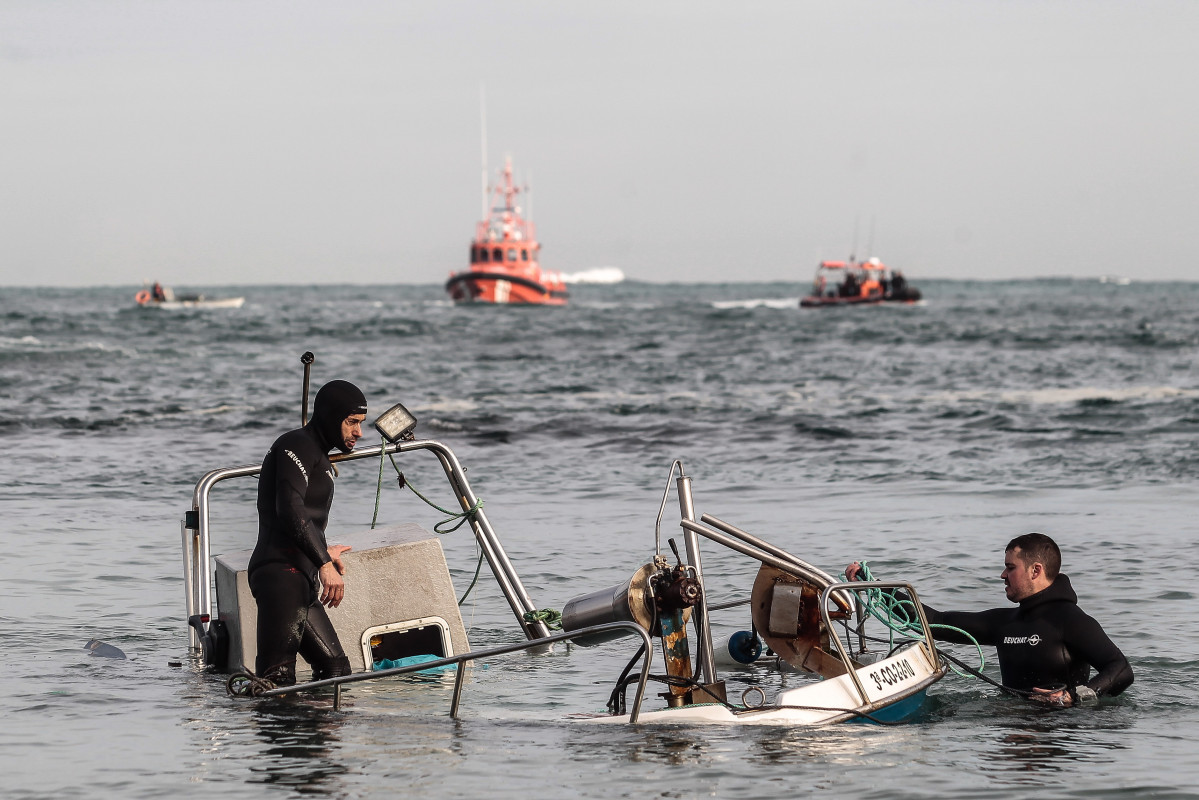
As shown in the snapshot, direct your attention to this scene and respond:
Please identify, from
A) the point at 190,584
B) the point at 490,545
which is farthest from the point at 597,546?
the point at 190,584

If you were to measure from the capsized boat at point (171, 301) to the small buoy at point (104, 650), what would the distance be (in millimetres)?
80693

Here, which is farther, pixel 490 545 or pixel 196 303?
pixel 196 303

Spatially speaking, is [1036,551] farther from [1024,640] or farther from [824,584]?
[824,584]

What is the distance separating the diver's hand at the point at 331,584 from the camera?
21.7 ft

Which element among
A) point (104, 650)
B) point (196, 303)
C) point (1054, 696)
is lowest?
point (104, 650)

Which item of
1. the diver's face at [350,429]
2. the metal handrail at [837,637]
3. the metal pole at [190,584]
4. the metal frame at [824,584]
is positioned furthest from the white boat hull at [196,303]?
the metal handrail at [837,637]

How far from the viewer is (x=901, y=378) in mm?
33312

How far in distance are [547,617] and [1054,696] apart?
9.19 ft

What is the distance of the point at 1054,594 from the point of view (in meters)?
6.69

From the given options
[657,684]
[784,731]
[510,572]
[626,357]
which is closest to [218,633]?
[510,572]

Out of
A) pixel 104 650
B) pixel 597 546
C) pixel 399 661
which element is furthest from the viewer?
pixel 597 546

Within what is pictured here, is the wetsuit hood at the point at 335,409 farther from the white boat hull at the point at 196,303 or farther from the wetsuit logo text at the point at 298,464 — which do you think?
the white boat hull at the point at 196,303

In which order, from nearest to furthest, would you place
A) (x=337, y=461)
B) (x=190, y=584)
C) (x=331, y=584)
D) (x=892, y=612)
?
(x=331, y=584)
(x=892, y=612)
(x=337, y=461)
(x=190, y=584)

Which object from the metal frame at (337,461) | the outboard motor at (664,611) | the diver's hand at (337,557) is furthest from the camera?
the metal frame at (337,461)
